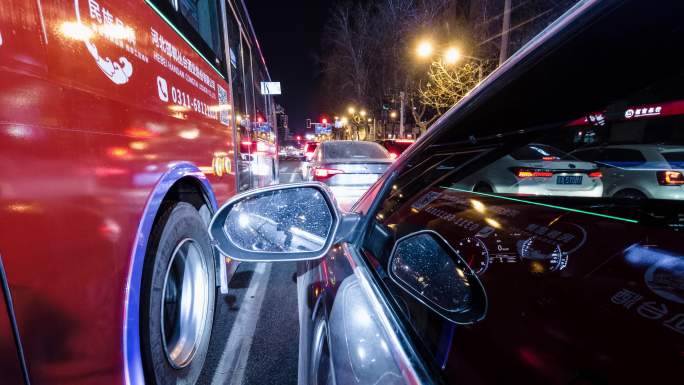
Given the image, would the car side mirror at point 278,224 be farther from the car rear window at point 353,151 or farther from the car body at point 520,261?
the car rear window at point 353,151

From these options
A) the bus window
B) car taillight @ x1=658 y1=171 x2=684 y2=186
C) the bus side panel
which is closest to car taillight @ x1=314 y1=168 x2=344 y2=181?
the bus window

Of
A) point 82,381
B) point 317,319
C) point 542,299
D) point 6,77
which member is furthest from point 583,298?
point 6,77

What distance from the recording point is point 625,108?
47.1 inches

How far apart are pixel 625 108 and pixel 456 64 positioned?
19188 millimetres

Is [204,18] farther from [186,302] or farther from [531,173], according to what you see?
[531,173]

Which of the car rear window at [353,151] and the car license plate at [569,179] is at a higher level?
the car rear window at [353,151]

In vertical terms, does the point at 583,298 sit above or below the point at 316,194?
below

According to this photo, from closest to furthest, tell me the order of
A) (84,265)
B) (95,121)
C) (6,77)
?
(6,77), (84,265), (95,121)

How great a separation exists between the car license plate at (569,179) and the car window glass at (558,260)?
5.54 ft

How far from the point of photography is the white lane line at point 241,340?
88.1 inches

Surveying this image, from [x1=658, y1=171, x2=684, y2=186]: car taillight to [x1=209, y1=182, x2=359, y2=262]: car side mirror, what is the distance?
101 inches

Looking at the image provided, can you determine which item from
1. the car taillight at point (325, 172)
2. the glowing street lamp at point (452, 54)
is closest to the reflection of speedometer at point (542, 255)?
the car taillight at point (325, 172)

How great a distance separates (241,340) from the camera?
264cm

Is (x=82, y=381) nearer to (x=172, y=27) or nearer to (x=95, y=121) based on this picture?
(x=95, y=121)
